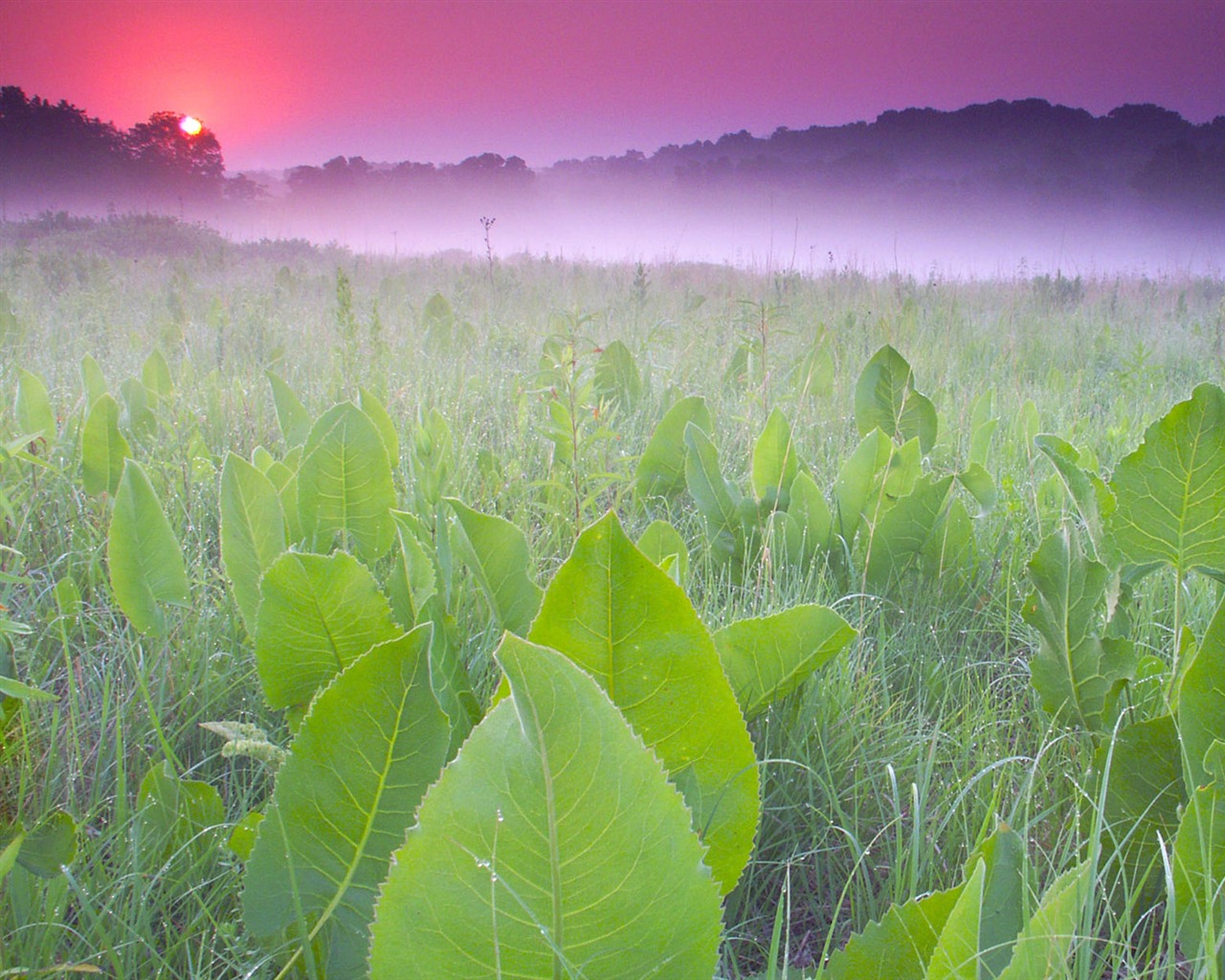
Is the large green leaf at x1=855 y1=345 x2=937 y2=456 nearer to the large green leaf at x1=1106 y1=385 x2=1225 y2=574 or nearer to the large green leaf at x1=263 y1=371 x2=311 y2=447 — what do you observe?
the large green leaf at x1=1106 y1=385 x2=1225 y2=574

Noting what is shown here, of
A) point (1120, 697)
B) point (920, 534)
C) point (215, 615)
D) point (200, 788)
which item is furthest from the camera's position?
point (920, 534)

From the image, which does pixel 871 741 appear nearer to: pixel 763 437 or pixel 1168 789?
pixel 1168 789

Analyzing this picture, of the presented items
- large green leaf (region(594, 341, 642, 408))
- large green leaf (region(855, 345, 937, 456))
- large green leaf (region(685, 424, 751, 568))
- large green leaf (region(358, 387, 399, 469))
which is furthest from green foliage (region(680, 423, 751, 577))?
large green leaf (region(594, 341, 642, 408))

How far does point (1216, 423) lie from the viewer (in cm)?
82

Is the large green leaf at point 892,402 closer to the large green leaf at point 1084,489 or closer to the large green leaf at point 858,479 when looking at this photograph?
the large green leaf at point 858,479

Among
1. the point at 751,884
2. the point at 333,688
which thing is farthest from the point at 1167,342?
the point at 333,688

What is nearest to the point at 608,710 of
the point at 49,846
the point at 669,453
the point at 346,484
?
the point at 49,846

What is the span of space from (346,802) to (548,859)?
21cm

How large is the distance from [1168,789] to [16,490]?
1.93 meters

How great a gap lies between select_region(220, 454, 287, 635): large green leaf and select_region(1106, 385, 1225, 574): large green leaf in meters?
0.95

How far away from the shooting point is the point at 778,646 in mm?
910

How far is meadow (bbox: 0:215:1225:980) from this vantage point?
519mm

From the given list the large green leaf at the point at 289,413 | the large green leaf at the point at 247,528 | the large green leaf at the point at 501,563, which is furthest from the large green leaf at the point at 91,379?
the large green leaf at the point at 501,563

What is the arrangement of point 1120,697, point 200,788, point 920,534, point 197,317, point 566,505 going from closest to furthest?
point 200,788 < point 1120,697 < point 920,534 < point 566,505 < point 197,317
